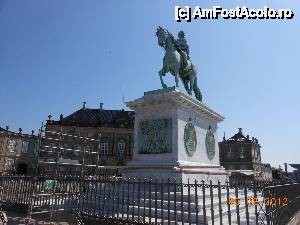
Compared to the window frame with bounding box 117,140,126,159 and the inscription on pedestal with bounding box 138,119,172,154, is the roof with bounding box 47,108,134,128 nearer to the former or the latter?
the window frame with bounding box 117,140,126,159

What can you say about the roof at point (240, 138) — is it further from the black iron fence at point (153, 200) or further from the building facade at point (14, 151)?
the black iron fence at point (153, 200)

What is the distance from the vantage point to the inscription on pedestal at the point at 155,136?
10.8 m

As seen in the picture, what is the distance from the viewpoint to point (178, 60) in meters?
12.3

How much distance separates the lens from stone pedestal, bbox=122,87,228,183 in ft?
34.1

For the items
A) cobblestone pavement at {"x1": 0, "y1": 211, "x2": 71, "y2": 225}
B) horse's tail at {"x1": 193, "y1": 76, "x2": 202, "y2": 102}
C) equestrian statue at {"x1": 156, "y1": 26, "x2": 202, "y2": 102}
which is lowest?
cobblestone pavement at {"x1": 0, "y1": 211, "x2": 71, "y2": 225}

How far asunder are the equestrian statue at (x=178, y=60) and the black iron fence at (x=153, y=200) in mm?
5238

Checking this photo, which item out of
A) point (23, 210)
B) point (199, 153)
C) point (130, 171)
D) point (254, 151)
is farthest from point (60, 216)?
point (254, 151)

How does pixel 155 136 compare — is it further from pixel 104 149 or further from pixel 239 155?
pixel 239 155

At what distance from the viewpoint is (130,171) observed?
11.2m

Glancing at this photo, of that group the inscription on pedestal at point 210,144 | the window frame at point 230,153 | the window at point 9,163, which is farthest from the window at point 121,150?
the inscription on pedestal at point 210,144

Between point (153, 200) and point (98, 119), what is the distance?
51.3 m

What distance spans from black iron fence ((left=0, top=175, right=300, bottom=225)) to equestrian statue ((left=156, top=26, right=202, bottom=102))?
17.2 feet

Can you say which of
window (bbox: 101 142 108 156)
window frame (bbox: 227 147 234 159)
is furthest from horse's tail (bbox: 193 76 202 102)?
window frame (bbox: 227 147 234 159)

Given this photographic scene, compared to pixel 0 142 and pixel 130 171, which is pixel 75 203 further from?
pixel 0 142
